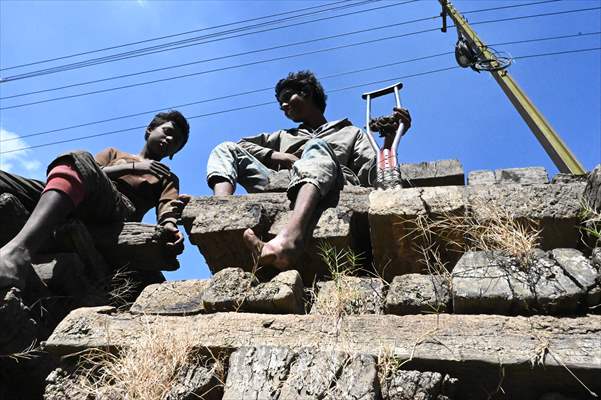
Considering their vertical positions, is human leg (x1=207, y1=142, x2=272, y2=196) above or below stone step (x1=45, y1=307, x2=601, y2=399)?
above

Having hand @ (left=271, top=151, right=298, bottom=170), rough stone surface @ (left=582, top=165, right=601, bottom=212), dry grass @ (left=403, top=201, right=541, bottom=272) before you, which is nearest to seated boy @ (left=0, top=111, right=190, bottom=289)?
hand @ (left=271, top=151, right=298, bottom=170)

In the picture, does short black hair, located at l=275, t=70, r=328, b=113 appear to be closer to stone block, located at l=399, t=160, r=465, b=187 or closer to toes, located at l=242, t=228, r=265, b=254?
stone block, located at l=399, t=160, r=465, b=187

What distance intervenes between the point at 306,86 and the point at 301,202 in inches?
91.4

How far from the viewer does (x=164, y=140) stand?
4.44 meters

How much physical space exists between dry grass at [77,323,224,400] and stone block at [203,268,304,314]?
247mm

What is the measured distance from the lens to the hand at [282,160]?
13.8ft

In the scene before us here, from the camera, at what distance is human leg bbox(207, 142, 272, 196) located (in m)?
3.83

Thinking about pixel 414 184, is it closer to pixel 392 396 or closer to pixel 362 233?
pixel 362 233

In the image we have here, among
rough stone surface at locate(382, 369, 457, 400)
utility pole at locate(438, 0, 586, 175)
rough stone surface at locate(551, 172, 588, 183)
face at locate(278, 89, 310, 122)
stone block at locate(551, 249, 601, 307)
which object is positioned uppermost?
utility pole at locate(438, 0, 586, 175)

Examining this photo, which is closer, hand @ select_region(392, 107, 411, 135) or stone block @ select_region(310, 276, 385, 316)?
stone block @ select_region(310, 276, 385, 316)

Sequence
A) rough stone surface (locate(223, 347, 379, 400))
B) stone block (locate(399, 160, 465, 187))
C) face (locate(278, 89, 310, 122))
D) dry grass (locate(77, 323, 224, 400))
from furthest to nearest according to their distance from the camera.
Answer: face (locate(278, 89, 310, 122)) < stone block (locate(399, 160, 465, 187)) < dry grass (locate(77, 323, 224, 400)) < rough stone surface (locate(223, 347, 379, 400))

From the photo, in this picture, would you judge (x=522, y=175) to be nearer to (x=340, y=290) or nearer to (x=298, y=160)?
(x=298, y=160)

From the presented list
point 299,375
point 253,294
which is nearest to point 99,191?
point 253,294

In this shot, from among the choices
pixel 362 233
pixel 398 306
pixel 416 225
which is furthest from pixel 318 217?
pixel 398 306
